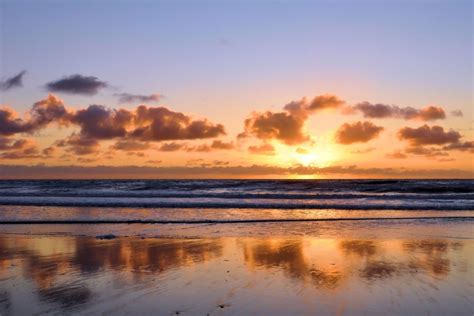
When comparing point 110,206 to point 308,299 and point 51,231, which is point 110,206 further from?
point 308,299

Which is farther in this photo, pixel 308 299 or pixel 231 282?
pixel 231 282

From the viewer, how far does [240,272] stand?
28.7 ft

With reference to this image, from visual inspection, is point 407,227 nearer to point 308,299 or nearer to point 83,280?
point 308,299

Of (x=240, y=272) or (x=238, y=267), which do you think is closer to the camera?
(x=240, y=272)

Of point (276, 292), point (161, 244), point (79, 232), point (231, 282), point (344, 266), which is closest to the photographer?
point (276, 292)

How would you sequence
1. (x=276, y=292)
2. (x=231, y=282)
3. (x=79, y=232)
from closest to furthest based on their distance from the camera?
1. (x=276, y=292)
2. (x=231, y=282)
3. (x=79, y=232)

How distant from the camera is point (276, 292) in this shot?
23.9 feet

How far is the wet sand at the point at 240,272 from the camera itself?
6652 mm

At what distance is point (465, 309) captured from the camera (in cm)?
650

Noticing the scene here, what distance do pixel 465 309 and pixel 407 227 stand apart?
9296 millimetres

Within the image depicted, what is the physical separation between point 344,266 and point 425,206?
16.8 m

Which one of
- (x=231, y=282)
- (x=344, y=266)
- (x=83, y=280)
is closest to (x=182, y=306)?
(x=231, y=282)

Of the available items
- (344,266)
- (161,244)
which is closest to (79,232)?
(161,244)

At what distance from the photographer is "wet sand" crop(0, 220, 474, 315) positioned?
6.65 m
